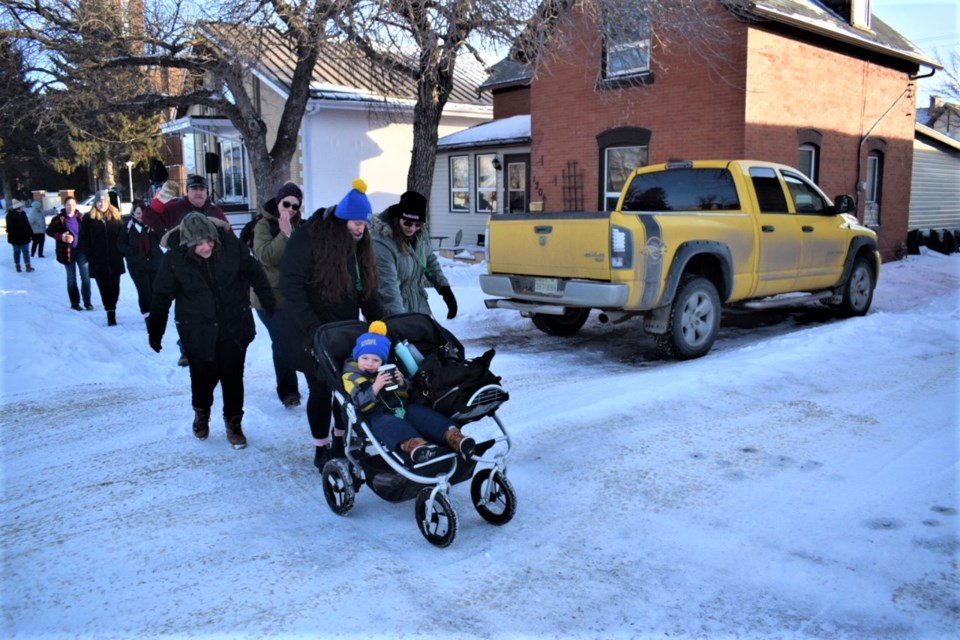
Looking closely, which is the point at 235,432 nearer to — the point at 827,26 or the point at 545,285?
the point at 545,285

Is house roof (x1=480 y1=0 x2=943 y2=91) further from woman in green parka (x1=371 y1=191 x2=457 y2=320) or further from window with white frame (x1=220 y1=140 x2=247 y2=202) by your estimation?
window with white frame (x1=220 y1=140 x2=247 y2=202)

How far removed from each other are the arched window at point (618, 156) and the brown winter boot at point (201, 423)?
11359 millimetres

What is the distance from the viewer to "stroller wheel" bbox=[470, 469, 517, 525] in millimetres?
4027

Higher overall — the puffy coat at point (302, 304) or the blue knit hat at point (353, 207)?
the blue knit hat at point (353, 207)

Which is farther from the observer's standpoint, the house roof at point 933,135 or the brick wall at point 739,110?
the house roof at point 933,135

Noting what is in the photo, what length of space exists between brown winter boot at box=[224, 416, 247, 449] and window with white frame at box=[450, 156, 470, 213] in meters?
16.7

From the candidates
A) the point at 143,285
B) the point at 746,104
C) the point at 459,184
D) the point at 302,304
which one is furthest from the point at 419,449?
the point at 459,184

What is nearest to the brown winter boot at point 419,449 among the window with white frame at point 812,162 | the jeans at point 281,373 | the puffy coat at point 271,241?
the puffy coat at point 271,241

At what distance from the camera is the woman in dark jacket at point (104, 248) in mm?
10289

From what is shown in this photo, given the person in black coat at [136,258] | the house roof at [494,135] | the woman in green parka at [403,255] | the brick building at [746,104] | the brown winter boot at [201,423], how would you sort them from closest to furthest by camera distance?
the woman in green parka at [403,255] → the brown winter boot at [201,423] → the person in black coat at [136,258] → the brick building at [746,104] → the house roof at [494,135]

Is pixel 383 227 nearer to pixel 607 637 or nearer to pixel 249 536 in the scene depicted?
pixel 249 536

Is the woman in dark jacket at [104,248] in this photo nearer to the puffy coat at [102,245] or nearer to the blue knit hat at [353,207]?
the puffy coat at [102,245]

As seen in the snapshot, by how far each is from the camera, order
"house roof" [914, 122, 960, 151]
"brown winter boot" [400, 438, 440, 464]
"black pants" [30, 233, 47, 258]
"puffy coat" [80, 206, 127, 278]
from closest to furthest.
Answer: "brown winter boot" [400, 438, 440, 464]
"puffy coat" [80, 206, 127, 278]
"house roof" [914, 122, 960, 151]
"black pants" [30, 233, 47, 258]

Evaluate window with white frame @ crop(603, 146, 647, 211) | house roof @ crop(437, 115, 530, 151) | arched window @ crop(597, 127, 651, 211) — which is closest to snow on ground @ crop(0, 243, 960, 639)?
arched window @ crop(597, 127, 651, 211)
